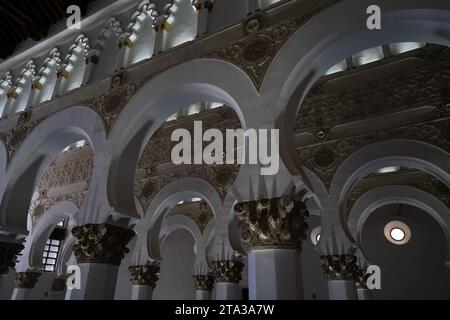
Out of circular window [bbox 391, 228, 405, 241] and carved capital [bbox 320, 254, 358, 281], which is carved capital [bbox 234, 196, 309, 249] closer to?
carved capital [bbox 320, 254, 358, 281]

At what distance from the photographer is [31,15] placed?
19.3 ft

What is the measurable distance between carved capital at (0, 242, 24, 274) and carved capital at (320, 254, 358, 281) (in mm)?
4594

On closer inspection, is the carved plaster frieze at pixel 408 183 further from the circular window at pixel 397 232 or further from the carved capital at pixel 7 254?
the carved capital at pixel 7 254

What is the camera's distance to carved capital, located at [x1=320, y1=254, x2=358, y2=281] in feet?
16.8

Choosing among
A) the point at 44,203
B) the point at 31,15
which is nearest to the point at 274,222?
the point at 31,15

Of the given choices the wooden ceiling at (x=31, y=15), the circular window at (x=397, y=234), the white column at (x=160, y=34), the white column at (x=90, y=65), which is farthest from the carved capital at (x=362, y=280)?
the wooden ceiling at (x=31, y=15)

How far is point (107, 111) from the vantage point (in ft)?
14.3

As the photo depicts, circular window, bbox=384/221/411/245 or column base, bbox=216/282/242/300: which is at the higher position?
circular window, bbox=384/221/411/245

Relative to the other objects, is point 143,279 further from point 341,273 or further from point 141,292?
point 341,273

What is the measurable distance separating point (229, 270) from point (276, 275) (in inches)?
143

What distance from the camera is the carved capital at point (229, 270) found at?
6.04 metres

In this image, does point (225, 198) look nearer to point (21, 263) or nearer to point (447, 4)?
point (447, 4)

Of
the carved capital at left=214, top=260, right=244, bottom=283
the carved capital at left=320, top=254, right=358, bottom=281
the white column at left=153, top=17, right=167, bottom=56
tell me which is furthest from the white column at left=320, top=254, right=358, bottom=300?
the white column at left=153, top=17, right=167, bottom=56

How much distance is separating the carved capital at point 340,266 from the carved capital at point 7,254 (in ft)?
15.1
